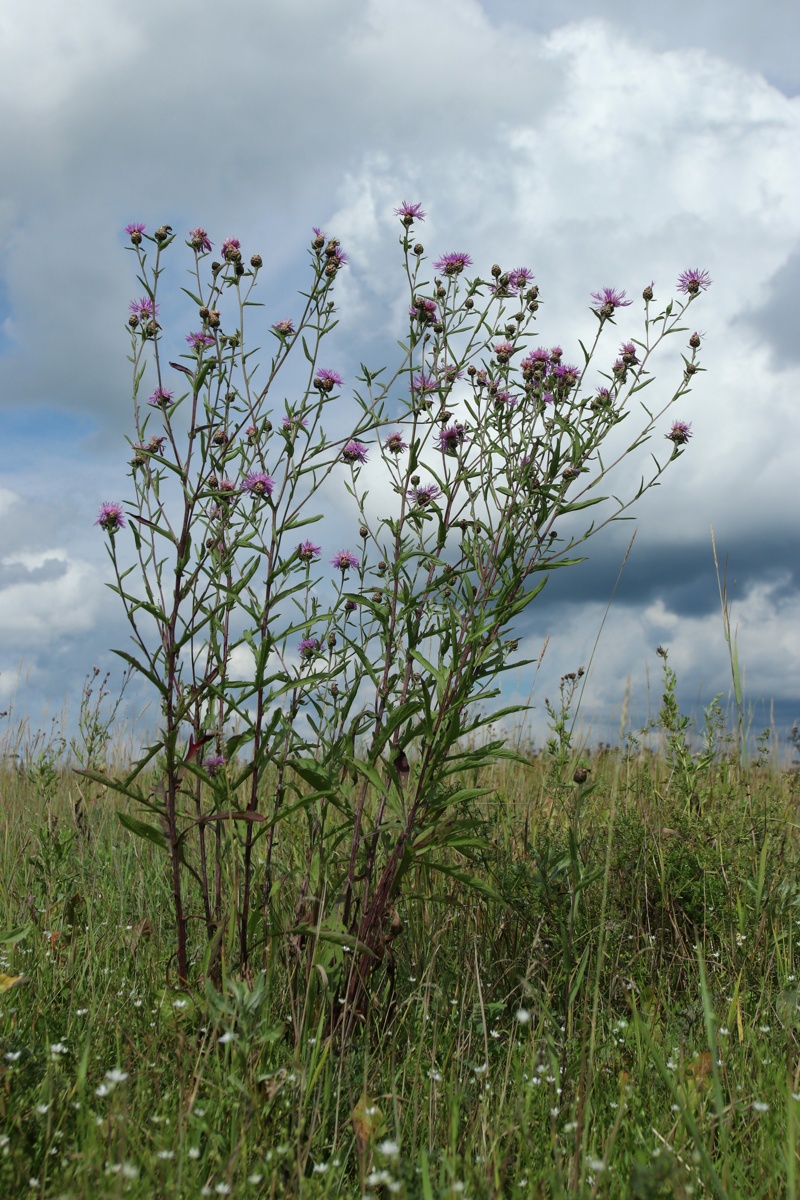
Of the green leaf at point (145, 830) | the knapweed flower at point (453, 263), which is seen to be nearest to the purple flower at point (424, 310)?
the knapweed flower at point (453, 263)

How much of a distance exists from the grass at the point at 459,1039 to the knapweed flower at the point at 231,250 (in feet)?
6.07

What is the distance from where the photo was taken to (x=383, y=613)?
2.70 metres

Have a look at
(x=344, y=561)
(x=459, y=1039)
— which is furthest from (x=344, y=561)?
(x=459, y=1039)

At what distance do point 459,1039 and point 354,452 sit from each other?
6.04 ft

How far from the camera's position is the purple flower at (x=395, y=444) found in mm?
3193

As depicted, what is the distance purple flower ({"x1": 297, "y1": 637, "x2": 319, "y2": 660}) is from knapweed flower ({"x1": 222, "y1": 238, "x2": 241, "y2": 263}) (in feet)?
4.12

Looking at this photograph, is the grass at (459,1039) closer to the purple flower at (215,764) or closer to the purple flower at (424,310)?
the purple flower at (215,764)

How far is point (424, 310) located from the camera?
2.96 metres

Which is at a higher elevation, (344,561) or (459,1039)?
(344,561)

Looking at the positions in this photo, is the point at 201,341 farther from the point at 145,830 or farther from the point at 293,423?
the point at 145,830

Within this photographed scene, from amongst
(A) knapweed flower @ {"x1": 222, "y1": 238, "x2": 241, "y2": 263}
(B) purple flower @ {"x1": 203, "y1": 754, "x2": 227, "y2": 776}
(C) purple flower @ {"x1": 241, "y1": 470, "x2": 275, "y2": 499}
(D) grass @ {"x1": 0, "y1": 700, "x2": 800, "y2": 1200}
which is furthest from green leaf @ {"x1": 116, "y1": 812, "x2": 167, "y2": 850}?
(A) knapweed flower @ {"x1": 222, "y1": 238, "x2": 241, "y2": 263}

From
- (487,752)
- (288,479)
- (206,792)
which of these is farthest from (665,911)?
(206,792)

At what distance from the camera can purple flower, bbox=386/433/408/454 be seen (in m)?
3.19

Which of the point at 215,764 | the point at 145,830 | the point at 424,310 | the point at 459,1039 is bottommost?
the point at 459,1039
